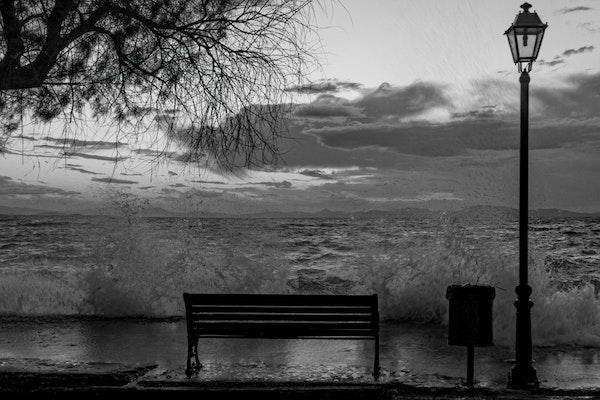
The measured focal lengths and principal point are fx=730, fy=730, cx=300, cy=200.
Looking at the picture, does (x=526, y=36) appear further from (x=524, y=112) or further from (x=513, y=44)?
(x=524, y=112)

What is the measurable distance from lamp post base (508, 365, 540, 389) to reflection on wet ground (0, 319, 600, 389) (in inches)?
7.8

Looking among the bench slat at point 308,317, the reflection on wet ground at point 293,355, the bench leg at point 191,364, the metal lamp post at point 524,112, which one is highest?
the metal lamp post at point 524,112

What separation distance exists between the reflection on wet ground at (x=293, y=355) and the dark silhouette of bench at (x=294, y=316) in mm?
451

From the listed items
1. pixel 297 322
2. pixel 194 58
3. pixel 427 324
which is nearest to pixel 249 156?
pixel 194 58

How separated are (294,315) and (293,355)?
5.95 ft

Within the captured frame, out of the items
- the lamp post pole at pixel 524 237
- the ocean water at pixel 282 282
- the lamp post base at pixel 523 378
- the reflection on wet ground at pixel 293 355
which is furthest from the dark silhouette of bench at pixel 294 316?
the ocean water at pixel 282 282

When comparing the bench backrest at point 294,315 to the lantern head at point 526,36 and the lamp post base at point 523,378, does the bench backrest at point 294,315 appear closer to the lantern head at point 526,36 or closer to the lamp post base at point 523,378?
the lamp post base at point 523,378

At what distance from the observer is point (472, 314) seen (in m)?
7.68

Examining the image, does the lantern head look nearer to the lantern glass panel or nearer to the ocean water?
the lantern glass panel

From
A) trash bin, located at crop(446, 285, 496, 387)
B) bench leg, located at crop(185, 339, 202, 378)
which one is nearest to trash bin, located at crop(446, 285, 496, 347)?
trash bin, located at crop(446, 285, 496, 387)

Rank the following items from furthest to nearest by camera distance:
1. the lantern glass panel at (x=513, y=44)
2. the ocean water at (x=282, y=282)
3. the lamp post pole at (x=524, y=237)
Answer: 1. the ocean water at (x=282, y=282)
2. the lantern glass panel at (x=513, y=44)
3. the lamp post pole at (x=524, y=237)

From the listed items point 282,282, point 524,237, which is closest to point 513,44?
point 524,237

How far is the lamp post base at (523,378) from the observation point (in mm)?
7719

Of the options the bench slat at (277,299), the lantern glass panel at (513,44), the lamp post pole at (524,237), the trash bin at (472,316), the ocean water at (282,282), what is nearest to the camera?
the trash bin at (472,316)
